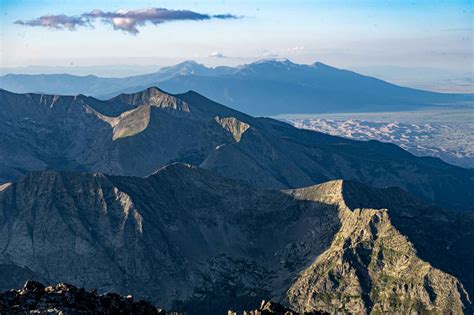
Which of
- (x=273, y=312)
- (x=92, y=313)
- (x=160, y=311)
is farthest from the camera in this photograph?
(x=273, y=312)

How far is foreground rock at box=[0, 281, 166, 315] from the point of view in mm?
79600

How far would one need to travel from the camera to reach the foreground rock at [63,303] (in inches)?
3134

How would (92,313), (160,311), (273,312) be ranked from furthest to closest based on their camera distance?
(273,312)
(160,311)
(92,313)

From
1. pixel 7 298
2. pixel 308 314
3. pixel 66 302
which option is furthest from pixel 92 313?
pixel 308 314

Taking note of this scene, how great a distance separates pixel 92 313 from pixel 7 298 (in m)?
9.89

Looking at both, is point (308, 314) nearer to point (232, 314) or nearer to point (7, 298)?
point (232, 314)

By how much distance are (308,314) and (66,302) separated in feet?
107

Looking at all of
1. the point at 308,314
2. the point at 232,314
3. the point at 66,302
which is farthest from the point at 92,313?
the point at 308,314

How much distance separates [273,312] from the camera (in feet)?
319

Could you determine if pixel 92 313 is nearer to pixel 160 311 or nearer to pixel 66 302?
pixel 66 302

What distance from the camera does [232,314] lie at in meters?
100

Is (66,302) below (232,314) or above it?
above

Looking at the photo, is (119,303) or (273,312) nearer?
(119,303)

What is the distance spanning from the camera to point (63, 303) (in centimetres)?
8162
